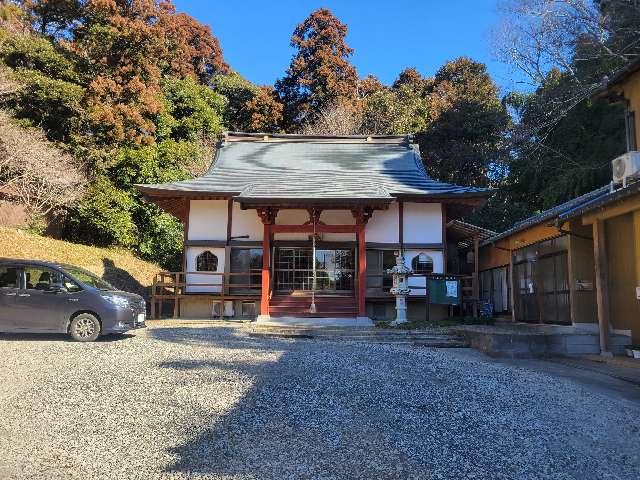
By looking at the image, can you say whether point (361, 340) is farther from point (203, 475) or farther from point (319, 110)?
point (319, 110)

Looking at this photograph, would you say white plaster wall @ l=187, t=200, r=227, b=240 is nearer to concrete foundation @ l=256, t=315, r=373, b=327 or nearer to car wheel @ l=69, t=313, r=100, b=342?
concrete foundation @ l=256, t=315, r=373, b=327

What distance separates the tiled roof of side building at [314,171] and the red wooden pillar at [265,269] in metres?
1.23

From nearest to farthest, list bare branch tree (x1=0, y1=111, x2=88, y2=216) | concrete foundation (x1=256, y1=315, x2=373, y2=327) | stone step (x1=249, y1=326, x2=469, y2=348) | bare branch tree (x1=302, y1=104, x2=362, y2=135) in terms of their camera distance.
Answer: stone step (x1=249, y1=326, x2=469, y2=348), concrete foundation (x1=256, y1=315, x2=373, y2=327), bare branch tree (x1=0, y1=111, x2=88, y2=216), bare branch tree (x1=302, y1=104, x2=362, y2=135)

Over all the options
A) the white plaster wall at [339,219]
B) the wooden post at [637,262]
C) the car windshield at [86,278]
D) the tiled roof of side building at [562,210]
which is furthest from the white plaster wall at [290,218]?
the wooden post at [637,262]

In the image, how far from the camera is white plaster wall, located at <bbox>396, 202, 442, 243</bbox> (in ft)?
55.5

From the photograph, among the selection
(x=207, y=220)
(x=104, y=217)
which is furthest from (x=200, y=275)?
(x=104, y=217)

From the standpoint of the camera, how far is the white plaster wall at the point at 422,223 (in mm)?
16906

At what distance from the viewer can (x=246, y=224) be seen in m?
17.1

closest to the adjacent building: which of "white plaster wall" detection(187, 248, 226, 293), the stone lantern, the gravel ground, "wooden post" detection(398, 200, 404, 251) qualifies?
the gravel ground

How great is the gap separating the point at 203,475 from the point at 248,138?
1851 centimetres

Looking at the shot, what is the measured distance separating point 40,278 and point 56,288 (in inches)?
16.4

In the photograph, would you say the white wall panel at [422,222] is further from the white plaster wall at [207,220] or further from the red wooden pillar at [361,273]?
the white plaster wall at [207,220]

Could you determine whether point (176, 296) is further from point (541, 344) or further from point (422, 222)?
point (541, 344)

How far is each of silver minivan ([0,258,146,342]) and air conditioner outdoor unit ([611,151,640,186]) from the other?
401 inches
